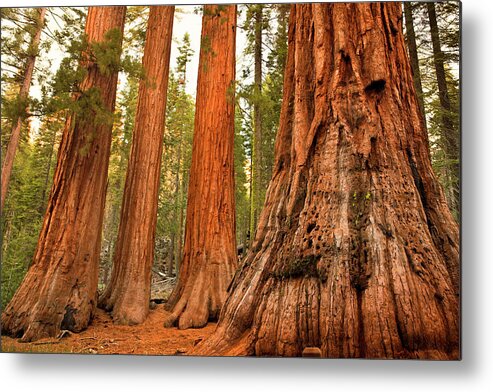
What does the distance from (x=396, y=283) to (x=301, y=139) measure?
110 centimetres

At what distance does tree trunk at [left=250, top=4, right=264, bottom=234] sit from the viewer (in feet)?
10.1

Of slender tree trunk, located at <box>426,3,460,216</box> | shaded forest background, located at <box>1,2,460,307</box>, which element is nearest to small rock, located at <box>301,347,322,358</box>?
shaded forest background, located at <box>1,2,460,307</box>

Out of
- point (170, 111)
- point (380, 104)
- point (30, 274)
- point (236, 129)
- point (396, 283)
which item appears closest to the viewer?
point (396, 283)

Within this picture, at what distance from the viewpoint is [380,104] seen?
2703mm

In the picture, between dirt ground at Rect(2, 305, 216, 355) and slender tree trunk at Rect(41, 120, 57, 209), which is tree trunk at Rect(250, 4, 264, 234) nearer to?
dirt ground at Rect(2, 305, 216, 355)

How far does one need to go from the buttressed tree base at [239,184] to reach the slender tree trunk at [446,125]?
0.01m

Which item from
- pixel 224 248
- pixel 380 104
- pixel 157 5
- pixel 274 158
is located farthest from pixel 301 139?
pixel 157 5

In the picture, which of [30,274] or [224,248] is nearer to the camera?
[30,274]

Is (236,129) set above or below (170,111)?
below

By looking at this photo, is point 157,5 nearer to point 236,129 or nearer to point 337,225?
point 236,129

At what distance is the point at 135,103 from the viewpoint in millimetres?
3586

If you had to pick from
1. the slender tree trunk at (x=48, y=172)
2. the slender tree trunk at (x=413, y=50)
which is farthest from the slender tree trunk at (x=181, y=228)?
the slender tree trunk at (x=413, y=50)

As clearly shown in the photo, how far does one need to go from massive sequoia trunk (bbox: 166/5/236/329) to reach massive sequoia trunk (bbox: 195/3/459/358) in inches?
21.3

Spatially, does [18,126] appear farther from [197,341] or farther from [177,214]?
[197,341]
